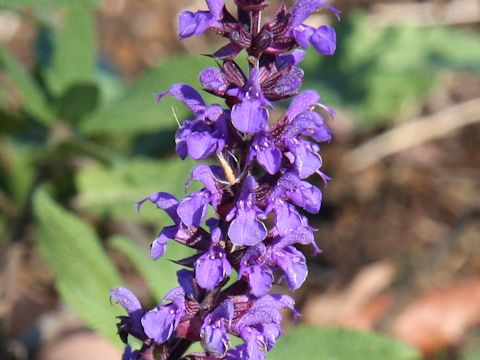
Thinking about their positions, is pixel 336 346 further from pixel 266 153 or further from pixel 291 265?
pixel 266 153

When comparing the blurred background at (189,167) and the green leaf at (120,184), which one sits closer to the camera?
the blurred background at (189,167)

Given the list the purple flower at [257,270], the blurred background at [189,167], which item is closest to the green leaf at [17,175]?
the blurred background at [189,167]

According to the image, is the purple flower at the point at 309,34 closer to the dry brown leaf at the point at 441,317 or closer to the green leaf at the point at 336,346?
the green leaf at the point at 336,346

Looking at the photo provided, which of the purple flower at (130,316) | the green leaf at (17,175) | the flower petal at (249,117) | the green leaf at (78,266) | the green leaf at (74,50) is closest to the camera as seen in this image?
the flower petal at (249,117)

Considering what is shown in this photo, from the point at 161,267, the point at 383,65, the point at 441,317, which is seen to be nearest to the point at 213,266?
the point at 161,267

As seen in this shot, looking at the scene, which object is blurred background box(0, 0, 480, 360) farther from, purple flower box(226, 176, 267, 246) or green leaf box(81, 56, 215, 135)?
purple flower box(226, 176, 267, 246)

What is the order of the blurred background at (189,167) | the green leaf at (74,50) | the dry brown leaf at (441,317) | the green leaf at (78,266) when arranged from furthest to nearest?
1. the dry brown leaf at (441,317)
2. the green leaf at (74,50)
3. the blurred background at (189,167)
4. the green leaf at (78,266)

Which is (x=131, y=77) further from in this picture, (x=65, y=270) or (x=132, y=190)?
(x=65, y=270)
